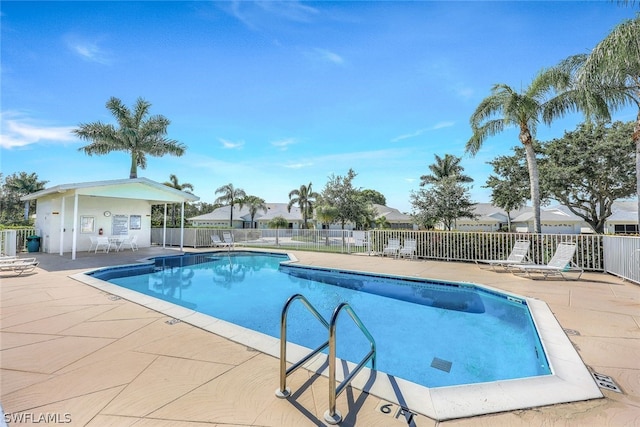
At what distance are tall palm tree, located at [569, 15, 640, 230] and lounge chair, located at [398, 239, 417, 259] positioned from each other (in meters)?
7.19

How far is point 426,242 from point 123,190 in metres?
14.2

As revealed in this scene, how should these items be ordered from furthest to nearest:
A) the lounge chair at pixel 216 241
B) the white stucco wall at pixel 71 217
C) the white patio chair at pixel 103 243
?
the lounge chair at pixel 216 241
the white patio chair at pixel 103 243
the white stucco wall at pixel 71 217

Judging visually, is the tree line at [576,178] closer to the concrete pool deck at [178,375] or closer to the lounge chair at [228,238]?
the lounge chair at [228,238]

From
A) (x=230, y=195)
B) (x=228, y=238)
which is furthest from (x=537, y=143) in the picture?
(x=230, y=195)

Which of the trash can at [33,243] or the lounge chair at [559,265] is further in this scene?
the trash can at [33,243]

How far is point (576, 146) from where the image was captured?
58.7 feet

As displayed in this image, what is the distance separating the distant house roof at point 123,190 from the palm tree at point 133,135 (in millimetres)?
7062

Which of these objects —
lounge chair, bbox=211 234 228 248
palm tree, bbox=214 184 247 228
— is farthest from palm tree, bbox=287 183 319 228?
lounge chair, bbox=211 234 228 248

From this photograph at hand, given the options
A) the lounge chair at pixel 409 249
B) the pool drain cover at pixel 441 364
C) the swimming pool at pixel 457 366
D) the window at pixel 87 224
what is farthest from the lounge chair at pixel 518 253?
the window at pixel 87 224

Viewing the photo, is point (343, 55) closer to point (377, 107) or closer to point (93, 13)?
point (377, 107)

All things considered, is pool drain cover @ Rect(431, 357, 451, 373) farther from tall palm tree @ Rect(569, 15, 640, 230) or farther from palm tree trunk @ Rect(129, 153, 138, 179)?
palm tree trunk @ Rect(129, 153, 138, 179)

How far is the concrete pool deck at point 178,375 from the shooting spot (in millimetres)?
2268

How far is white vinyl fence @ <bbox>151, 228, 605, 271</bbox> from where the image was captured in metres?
9.35

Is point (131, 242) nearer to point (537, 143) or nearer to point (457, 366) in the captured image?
point (457, 366)
